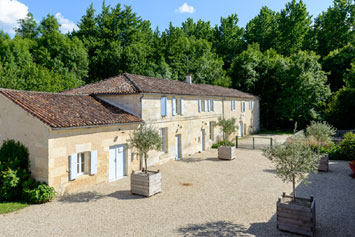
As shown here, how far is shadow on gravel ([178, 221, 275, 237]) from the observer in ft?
23.5

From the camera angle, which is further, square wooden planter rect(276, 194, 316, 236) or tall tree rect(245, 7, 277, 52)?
tall tree rect(245, 7, 277, 52)

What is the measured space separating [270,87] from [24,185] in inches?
1381

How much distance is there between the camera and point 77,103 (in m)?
13.9

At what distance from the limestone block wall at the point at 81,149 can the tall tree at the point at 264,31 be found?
45218 millimetres

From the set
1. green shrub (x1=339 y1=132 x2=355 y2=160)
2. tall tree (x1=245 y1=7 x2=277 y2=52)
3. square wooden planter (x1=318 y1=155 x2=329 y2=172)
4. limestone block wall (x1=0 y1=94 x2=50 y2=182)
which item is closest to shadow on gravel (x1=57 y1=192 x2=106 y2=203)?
limestone block wall (x1=0 y1=94 x2=50 y2=182)

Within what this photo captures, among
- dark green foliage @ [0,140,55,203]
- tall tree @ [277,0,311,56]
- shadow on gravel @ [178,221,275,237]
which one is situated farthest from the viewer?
tall tree @ [277,0,311,56]

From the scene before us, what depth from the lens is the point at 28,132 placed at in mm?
10805

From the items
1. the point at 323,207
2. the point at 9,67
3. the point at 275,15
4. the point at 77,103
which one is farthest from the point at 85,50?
the point at 275,15

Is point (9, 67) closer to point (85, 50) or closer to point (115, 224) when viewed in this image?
point (85, 50)

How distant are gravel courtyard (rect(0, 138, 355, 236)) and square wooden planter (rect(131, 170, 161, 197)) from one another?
0.30 m

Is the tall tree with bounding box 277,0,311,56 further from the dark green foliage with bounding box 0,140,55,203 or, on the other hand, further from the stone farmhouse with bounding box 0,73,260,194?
the dark green foliage with bounding box 0,140,55,203

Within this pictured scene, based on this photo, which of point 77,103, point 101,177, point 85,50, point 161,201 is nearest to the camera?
point 161,201

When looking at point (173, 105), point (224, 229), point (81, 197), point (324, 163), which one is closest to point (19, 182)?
point (81, 197)

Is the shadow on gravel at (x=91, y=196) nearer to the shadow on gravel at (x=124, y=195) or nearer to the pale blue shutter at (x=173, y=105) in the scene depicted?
the shadow on gravel at (x=124, y=195)
